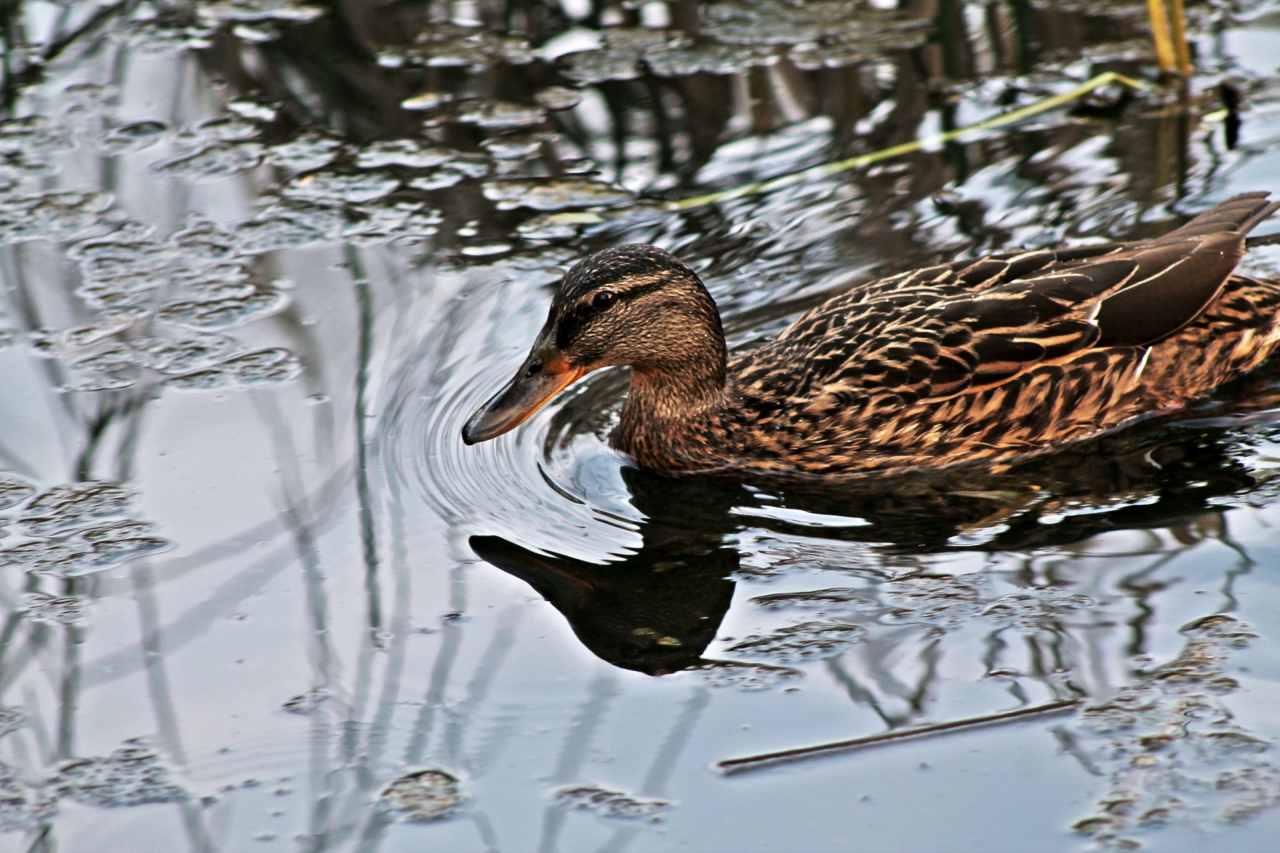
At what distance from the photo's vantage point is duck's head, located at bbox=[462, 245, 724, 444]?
601 centimetres

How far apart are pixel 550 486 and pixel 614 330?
67 cm

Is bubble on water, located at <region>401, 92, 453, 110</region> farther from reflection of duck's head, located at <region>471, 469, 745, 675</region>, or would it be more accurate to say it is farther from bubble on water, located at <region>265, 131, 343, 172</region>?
reflection of duck's head, located at <region>471, 469, 745, 675</region>

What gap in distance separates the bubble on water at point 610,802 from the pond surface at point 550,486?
0.01m

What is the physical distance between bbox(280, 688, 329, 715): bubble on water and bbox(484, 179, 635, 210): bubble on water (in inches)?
146

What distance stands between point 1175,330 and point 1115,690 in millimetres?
2143

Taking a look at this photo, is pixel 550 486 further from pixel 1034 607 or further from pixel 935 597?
pixel 1034 607

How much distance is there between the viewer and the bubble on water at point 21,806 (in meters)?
4.28

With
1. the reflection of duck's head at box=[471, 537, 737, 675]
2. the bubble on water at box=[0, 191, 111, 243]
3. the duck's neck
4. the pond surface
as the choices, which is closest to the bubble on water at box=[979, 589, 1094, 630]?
the pond surface

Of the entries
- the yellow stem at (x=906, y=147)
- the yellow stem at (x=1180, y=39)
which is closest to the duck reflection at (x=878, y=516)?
the yellow stem at (x=906, y=147)

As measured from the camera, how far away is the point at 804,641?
4.89m

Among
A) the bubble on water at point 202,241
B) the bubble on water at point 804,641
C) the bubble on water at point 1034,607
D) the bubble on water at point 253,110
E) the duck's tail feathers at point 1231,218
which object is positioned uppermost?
the bubble on water at point 253,110

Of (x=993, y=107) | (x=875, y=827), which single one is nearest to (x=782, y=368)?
(x=875, y=827)

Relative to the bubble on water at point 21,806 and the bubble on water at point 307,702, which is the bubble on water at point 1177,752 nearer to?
the bubble on water at point 307,702

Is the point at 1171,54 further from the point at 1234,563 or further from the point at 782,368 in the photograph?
the point at 1234,563
